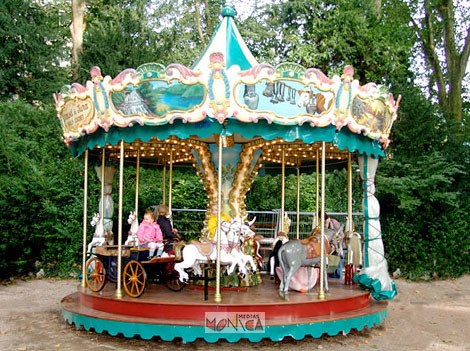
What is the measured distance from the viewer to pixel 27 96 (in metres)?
20.0

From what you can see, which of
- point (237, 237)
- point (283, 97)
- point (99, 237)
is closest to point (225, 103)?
point (283, 97)

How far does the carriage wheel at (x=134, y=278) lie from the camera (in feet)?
25.2

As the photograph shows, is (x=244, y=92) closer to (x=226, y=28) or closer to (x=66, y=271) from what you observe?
(x=226, y=28)

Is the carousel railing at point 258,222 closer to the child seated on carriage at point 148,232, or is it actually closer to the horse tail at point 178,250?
the child seated on carriage at point 148,232

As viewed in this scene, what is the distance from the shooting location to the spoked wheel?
8.56m

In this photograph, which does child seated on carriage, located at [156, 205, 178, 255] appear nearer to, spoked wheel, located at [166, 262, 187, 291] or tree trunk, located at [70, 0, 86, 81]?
spoked wheel, located at [166, 262, 187, 291]

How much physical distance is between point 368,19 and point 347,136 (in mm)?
13921

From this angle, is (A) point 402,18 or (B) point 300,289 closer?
(B) point 300,289

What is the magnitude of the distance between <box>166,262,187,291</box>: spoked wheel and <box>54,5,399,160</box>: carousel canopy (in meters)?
2.43

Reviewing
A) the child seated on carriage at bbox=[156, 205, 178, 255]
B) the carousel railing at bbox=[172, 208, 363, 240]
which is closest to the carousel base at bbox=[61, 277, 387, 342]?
the child seated on carriage at bbox=[156, 205, 178, 255]

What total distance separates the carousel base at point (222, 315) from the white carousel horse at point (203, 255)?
410mm

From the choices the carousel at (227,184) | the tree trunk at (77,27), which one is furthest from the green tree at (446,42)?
the tree trunk at (77,27)

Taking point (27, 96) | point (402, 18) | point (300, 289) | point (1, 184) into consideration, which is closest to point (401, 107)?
point (402, 18)

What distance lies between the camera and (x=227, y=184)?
9.36m
